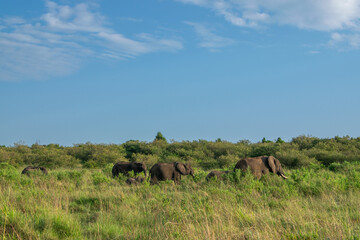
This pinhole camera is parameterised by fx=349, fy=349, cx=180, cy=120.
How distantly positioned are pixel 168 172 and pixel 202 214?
7097 mm

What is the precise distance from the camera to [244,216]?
23.8 ft

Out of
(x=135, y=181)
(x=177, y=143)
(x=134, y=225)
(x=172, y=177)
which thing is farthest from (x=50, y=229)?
(x=177, y=143)

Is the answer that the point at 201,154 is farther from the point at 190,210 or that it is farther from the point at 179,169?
the point at 190,210

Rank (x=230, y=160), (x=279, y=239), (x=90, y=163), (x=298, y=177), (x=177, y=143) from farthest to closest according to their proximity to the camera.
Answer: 1. (x=177, y=143)
2. (x=90, y=163)
3. (x=230, y=160)
4. (x=298, y=177)
5. (x=279, y=239)

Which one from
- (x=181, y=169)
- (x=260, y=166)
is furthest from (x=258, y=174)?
(x=181, y=169)

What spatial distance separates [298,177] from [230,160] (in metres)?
13.4

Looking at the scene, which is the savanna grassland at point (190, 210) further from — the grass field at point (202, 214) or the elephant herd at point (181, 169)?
the elephant herd at point (181, 169)

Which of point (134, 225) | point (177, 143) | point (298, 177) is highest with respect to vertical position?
point (177, 143)

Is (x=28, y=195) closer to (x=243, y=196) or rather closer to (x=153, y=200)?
(x=153, y=200)

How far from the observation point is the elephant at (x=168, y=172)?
14602 mm

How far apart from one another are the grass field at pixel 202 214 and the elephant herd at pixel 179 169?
1.81ft

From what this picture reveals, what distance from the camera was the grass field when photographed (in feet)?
20.5

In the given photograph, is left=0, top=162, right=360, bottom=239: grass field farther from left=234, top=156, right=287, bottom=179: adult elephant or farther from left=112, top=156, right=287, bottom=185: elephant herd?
left=112, top=156, right=287, bottom=185: elephant herd

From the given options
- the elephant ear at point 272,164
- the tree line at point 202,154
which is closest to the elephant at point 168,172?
the elephant ear at point 272,164
